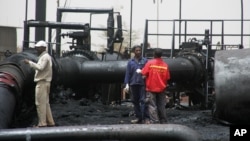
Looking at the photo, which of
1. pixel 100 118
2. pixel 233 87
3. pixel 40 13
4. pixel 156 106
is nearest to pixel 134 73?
pixel 156 106

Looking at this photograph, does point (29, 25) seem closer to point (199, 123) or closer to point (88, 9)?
point (88, 9)

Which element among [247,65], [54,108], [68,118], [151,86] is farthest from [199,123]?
[247,65]

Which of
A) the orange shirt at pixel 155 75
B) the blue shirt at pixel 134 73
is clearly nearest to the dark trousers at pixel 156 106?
the orange shirt at pixel 155 75

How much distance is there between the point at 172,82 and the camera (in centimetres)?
1405

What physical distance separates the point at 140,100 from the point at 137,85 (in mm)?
338

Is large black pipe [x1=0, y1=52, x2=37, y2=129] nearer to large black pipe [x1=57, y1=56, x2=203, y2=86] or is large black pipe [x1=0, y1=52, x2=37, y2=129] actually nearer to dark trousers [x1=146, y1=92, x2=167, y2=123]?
dark trousers [x1=146, y1=92, x2=167, y2=123]

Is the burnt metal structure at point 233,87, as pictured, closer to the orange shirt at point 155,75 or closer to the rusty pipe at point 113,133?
the rusty pipe at point 113,133

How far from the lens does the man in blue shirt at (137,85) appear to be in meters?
9.57

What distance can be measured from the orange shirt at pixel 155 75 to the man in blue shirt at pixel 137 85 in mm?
353

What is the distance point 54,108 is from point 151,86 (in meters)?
3.57

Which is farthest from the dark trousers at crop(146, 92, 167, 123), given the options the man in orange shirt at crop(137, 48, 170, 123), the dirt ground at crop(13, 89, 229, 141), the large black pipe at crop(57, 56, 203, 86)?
the large black pipe at crop(57, 56, 203, 86)

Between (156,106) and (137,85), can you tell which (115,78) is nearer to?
(137,85)

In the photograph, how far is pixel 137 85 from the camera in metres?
9.62

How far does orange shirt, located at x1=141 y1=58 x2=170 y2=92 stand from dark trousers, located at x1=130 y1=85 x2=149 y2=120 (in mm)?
406
